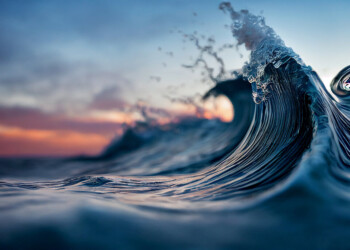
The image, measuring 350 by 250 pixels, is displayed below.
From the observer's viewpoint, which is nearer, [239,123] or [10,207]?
[10,207]

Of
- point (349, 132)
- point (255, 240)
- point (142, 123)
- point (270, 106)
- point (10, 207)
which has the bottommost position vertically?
point (255, 240)

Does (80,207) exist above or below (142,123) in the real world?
below

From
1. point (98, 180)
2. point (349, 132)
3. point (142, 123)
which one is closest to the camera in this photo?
point (98, 180)

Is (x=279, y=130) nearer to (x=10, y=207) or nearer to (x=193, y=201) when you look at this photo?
(x=193, y=201)

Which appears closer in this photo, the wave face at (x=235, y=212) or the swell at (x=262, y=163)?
the wave face at (x=235, y=212)

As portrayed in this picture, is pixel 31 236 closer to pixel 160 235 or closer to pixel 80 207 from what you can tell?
pixel 80 207

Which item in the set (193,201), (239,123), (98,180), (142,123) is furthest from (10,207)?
(142,123)

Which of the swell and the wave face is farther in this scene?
the swell

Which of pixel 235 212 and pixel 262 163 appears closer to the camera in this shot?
pixel 235 212

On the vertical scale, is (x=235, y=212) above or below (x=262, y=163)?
below

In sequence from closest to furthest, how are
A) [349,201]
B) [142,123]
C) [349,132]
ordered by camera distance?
[349,201] → [349,132] → [142,123]
